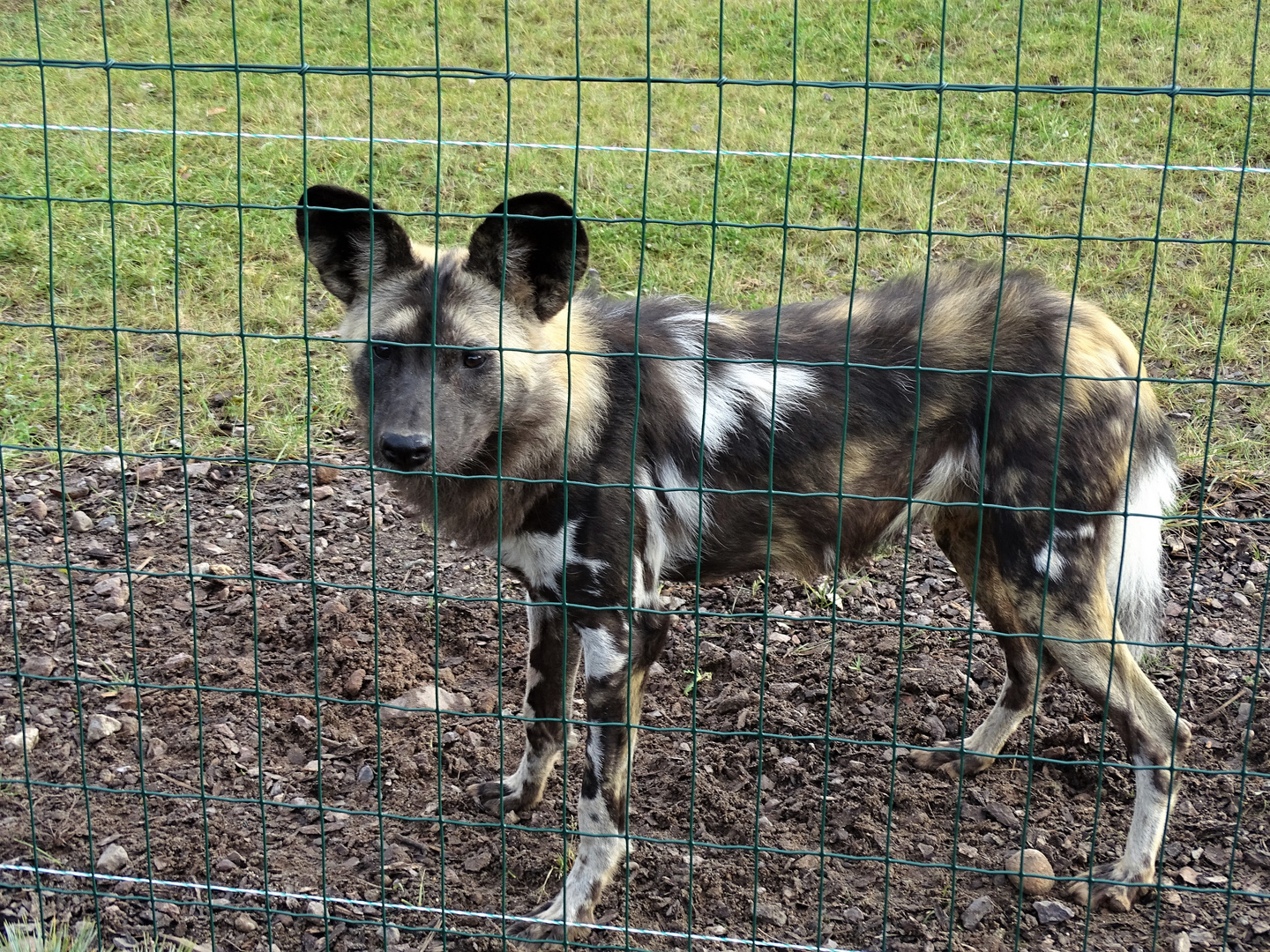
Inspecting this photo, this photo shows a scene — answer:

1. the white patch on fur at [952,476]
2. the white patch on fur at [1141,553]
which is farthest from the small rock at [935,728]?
the white patch on fur at [952,476]

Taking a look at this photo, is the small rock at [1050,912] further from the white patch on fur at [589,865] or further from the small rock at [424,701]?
the small rock at [424,701]

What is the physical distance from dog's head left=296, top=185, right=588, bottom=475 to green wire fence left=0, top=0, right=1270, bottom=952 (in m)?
0.21

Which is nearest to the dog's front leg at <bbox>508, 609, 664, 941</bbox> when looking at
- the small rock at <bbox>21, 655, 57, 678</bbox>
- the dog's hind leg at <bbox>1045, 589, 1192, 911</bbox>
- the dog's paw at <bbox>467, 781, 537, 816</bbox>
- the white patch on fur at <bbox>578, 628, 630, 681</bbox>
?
the white patch on fur at <bbox>578, 628, 630, 681</bbox>

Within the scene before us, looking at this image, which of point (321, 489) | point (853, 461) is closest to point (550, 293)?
point (853, 461)

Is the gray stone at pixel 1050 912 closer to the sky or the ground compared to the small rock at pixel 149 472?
closer to the ground

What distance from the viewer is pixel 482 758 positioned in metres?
3.98

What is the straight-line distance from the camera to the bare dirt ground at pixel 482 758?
323cm

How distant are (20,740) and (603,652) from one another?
184 cm

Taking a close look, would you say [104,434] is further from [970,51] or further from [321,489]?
[970,51]

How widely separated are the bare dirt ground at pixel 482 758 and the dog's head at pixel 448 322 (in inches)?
16.8

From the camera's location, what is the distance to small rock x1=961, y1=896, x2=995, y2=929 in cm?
333

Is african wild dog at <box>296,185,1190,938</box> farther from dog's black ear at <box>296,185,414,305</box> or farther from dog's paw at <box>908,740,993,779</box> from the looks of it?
dog's paw at <box>908,740,993,779</box>

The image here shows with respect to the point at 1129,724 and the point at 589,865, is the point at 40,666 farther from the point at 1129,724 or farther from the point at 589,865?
the point at 1129,724

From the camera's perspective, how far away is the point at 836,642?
4531mm
